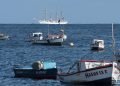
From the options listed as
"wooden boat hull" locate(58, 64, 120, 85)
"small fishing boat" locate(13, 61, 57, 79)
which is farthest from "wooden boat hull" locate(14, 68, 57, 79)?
"wooden boat hull" locate(58, 64, 120, 85)

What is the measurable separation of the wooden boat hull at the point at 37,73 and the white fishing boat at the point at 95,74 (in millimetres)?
Answer: 4994

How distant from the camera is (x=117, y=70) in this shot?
5788cm

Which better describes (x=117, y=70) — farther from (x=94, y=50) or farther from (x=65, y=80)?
(x=94, y=50)

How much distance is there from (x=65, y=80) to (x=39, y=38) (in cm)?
8041

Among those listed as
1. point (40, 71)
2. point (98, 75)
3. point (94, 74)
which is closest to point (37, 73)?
point (40, 71)

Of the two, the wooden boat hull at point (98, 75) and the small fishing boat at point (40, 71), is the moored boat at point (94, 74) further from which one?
the small fishing boat at point (40, 71)

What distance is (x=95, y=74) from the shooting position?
191ft

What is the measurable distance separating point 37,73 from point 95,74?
31.6ft

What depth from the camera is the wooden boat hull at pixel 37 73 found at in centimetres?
6512

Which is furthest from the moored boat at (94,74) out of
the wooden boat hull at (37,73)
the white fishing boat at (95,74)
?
the wooden boat hull at (37,73)

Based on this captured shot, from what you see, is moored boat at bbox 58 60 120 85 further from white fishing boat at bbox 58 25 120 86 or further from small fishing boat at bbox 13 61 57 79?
small fishing boat at bbox 13 61 57 79

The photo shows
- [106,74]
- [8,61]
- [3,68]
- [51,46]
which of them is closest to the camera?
[106,74]

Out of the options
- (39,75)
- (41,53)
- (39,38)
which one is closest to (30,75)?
(39,75)

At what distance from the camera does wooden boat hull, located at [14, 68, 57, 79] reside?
6512cm
